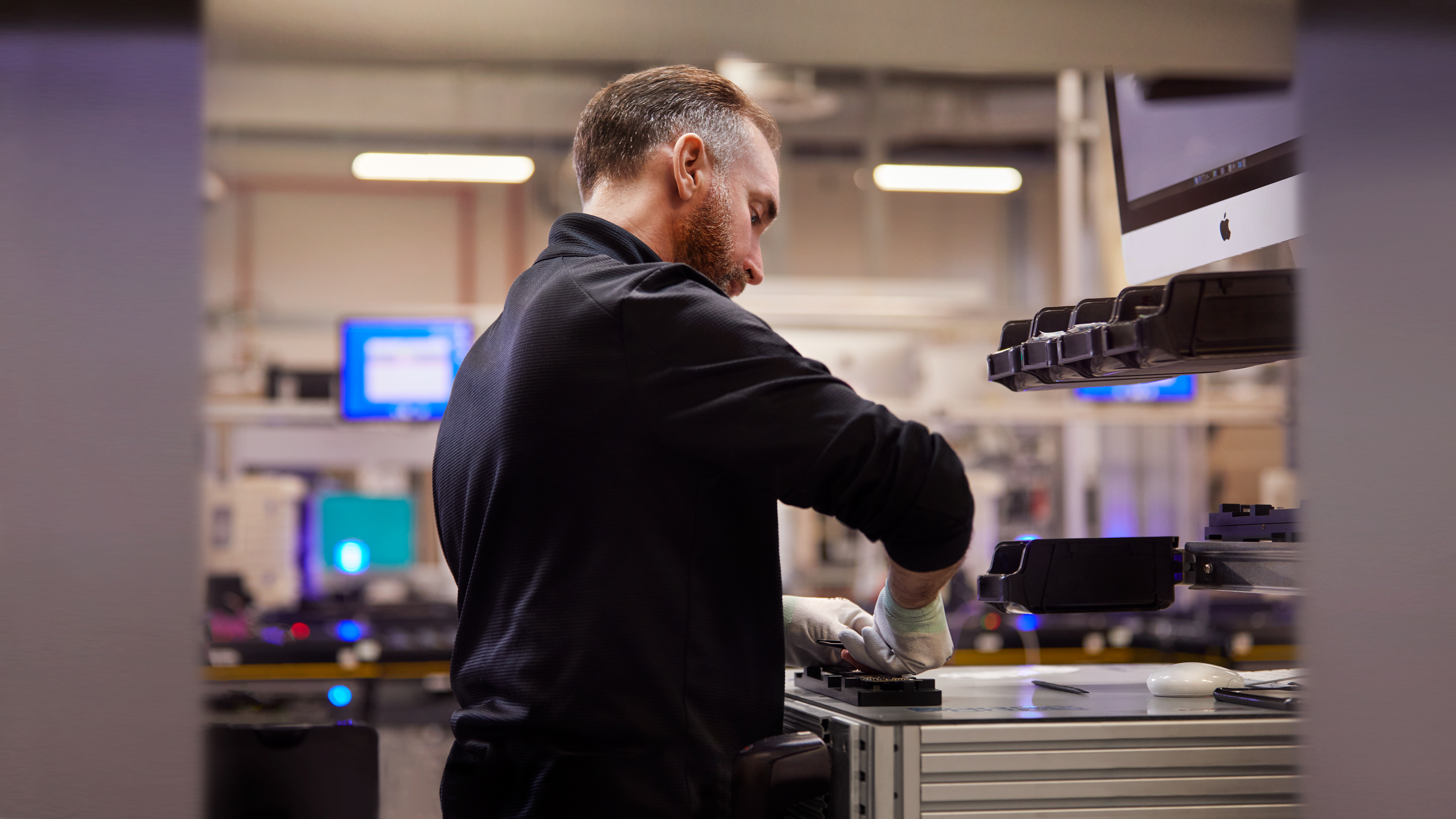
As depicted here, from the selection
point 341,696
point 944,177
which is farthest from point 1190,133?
point 944,177

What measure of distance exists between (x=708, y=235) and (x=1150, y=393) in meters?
4.32

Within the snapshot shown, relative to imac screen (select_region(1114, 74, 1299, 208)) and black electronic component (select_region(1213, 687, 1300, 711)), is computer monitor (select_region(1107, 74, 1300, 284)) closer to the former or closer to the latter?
imac screen (select_region(1114, 74, 1299, 208))

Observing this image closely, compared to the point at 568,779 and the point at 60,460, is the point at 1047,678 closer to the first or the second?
the point at 568,779

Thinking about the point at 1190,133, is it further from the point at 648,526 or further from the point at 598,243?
the point at 648,526

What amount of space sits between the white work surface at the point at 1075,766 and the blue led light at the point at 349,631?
3.89 m

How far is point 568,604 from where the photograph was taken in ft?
3.63

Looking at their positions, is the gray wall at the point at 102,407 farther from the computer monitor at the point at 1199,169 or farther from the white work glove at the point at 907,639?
the computer monitor at the point at 1199,169

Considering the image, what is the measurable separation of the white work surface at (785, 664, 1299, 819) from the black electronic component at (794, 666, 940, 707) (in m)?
0.06

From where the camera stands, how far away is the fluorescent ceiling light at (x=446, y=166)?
228 inches

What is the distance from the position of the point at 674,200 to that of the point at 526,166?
473cm

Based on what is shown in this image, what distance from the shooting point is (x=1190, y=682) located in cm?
125

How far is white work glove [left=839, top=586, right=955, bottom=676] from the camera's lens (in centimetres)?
123

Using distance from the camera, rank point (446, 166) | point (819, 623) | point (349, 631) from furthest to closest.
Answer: point (446, 166) < point (349, 631) < point (819, 623)

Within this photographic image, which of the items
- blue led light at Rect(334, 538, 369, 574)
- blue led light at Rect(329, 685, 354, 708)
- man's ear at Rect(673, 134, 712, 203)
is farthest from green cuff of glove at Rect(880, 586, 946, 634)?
blue led light at Rect(334, 538, 369, 574)
